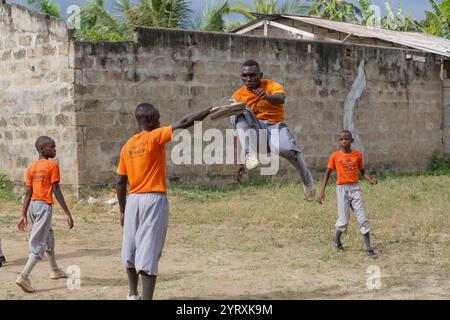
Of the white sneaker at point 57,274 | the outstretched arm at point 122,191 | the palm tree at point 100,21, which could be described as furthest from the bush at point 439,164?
the outstretched arm at point 122,191

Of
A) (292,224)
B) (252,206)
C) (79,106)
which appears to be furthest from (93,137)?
(292,224)

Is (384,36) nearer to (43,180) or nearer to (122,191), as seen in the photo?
(43,180)

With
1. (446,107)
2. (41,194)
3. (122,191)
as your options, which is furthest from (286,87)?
(122,191)

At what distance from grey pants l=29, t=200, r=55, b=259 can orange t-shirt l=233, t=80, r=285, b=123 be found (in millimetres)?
2108

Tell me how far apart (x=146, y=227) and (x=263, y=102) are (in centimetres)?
201

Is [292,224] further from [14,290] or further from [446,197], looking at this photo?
[14,290]

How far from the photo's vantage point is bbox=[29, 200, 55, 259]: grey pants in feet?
25.3

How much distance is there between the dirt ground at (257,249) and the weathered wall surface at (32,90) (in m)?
1.10

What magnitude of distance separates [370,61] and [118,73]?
644cm

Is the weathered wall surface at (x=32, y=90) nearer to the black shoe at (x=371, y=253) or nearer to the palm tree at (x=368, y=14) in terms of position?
the black shoe at (x=371, y=253)

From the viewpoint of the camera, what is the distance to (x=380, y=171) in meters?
18.2

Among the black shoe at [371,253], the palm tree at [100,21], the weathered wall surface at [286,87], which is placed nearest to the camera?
the black shoe at [371,253]

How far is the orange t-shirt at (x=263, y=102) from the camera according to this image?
7773 millimetres

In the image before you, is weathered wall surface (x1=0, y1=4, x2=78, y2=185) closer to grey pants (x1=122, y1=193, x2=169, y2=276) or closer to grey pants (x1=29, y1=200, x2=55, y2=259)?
grey pants (x1=29, y1=200, x2=55, y2=259)
